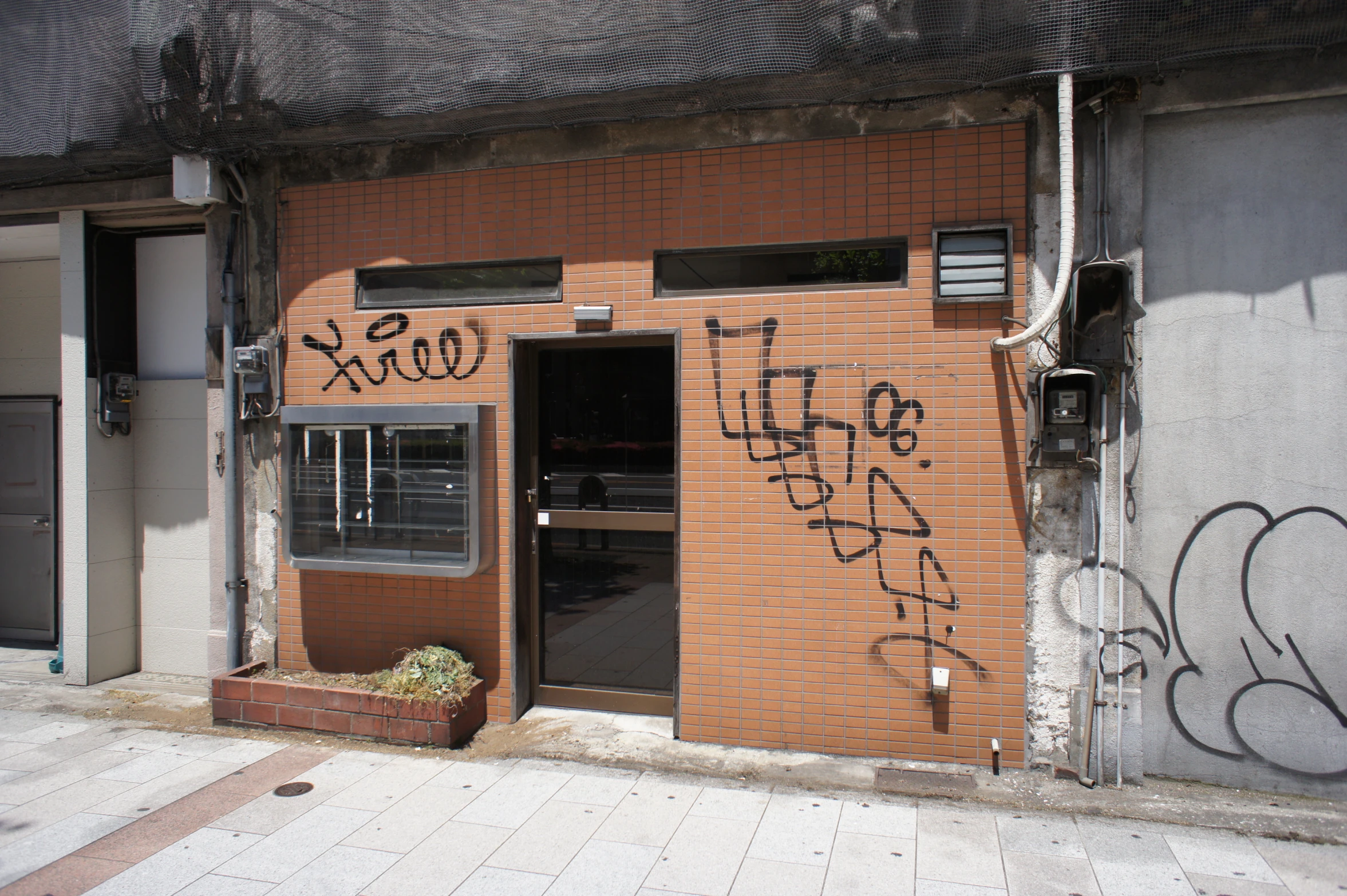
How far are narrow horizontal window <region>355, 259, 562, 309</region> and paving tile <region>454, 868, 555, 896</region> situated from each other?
10.6 feet

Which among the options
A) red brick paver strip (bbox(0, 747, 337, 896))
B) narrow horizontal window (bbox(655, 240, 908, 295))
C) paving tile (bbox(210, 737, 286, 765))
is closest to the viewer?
red brick paver strip (bbox(0, 747, 337, 896))

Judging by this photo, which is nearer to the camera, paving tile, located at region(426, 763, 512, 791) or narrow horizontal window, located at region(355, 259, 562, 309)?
paving tile, located at region(426, 763, 512, 791)

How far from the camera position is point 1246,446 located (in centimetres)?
429

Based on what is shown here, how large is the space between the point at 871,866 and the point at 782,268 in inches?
126

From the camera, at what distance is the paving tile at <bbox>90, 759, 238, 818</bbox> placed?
418 cm

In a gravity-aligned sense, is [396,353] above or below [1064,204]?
below

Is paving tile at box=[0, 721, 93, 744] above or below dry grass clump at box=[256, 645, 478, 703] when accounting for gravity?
below

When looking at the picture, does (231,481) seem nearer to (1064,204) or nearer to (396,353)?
(396,353)

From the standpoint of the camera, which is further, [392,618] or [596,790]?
[392,618]

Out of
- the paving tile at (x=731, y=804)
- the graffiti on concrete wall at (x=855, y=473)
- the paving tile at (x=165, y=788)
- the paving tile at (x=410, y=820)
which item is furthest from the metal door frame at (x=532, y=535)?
the paving tile at (x=165, y=788)

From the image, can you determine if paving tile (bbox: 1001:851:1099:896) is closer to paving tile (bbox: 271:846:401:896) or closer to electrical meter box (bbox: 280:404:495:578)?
paving tile (bbox: 271:846:401:896)

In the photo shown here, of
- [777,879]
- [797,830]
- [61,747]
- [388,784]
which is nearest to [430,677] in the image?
[388,784]

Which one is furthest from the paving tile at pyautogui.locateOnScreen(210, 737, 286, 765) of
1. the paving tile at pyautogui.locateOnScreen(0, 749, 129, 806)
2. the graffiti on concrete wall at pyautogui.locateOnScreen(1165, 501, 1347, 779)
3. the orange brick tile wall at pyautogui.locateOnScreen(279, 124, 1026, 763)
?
the graffiti on concrete wall at pyautogui.locateOnScreen(1165, 501, 1347, 779)

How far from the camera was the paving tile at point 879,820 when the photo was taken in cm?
389
